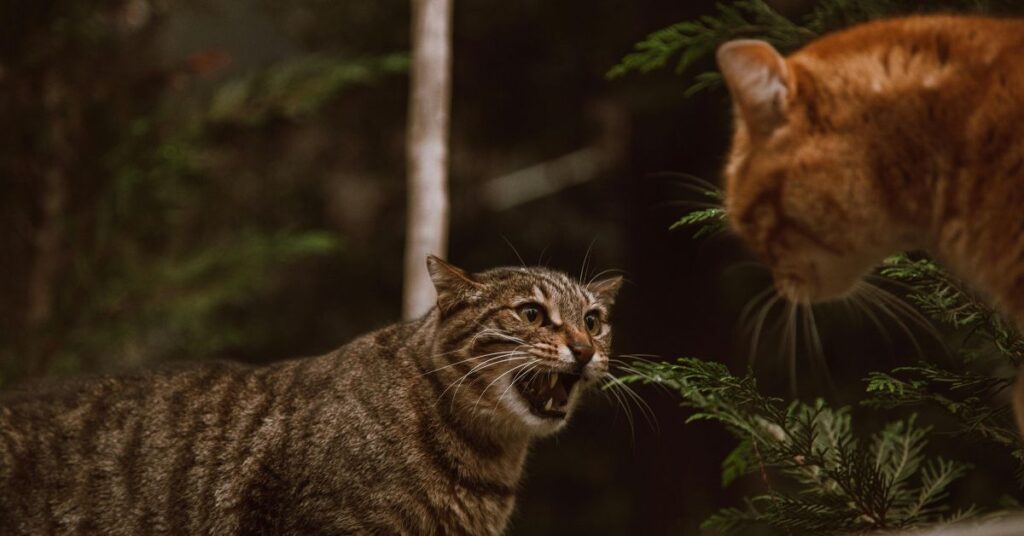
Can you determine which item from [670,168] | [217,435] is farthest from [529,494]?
[217,435]

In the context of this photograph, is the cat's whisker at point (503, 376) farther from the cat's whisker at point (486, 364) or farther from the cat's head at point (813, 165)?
the cat's head at point (813, 165)

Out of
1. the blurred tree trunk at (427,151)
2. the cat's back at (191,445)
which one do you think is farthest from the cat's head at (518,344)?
the blurred tree trunk at (427,151)

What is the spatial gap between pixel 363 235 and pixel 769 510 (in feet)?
13.9

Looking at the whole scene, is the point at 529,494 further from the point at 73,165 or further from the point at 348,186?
the point at 73,165

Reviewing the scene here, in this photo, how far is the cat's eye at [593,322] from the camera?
97.0 inches

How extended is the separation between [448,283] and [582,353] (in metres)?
0.39

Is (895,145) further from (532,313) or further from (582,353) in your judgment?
(532,313)

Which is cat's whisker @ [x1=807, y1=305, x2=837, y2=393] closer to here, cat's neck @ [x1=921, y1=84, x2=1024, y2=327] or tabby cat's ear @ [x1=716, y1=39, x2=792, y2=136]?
cat's neck @ [x1=921, y1=84, x2=1024, y2=327]

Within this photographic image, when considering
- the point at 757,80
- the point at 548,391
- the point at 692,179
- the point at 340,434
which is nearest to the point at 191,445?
the point at 340,434

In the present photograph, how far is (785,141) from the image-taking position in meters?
1.86

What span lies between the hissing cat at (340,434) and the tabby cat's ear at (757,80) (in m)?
0.68

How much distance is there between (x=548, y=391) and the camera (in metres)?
2.34

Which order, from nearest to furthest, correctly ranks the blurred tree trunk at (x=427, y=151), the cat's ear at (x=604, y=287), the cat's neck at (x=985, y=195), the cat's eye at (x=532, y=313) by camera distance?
1. the cat's neck at (x=985, y=195)
2. the cat's eye at (x=532, y=313)
3. the cat's ear at (x=604, y=287)
4. the blurred tree trunk at (x=427, y=151)

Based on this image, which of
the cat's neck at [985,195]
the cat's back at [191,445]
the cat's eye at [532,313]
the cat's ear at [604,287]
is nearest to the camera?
the cat's neck at [985,195]
